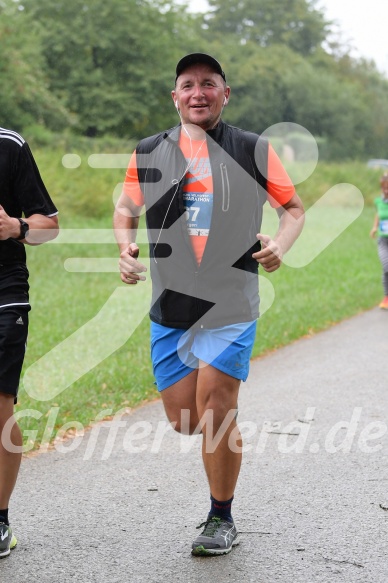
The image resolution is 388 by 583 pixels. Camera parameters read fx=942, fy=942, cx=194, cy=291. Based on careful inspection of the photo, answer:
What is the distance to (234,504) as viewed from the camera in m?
4.98

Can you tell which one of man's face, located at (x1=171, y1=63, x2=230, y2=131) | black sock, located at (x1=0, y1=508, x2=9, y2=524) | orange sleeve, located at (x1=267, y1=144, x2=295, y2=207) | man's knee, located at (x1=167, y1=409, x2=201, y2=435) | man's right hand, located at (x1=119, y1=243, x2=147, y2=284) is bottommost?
black sock, located at (x1=0, y1=508, x2=9, y2=524)

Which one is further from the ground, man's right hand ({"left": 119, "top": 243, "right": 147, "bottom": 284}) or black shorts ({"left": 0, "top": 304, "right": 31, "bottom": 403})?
man's right hand ({"left": 119, "top": 243, "right": 147, "bottom": 284})

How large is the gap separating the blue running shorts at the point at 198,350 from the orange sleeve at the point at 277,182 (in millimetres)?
607

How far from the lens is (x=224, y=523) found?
A: 4.34m

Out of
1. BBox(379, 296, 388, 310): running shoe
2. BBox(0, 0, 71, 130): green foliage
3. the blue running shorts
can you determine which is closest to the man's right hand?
the blue running shorts

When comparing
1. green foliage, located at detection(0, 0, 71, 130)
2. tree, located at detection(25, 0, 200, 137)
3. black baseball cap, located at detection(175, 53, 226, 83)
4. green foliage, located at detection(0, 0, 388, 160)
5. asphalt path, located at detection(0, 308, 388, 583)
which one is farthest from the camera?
tree, located at detection(25, 0, 200, 137)

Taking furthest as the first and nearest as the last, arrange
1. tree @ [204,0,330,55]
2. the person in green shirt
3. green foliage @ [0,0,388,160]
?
tree @ [204,0,330,55], green foliage @ [0,0,388,160], the person in green shirt

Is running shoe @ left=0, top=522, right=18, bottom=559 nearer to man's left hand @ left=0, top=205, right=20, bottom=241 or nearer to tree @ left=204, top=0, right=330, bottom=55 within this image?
man's left hand @ left=0, top=205, right=20, bottom=241

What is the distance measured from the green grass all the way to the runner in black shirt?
2084 millimetres

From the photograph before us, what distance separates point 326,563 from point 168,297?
4.51ft

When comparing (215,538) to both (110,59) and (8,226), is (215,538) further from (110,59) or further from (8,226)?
(110,59)

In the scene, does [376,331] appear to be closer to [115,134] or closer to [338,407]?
[338,407]

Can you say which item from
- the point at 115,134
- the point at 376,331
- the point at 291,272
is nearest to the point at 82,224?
the point at 291,272

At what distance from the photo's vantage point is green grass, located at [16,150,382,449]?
7.63 meters
